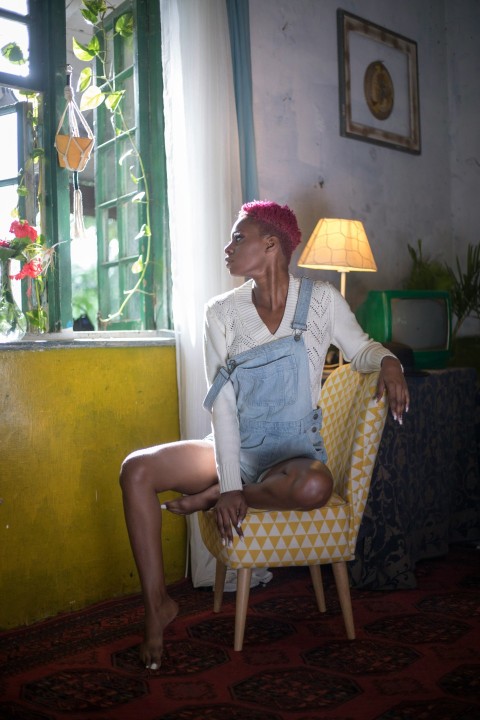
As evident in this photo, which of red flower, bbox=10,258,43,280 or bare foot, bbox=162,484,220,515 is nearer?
bare foot, bbox=162,484,220,515

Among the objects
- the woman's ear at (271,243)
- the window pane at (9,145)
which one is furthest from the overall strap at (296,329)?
the window pane at (9,145)

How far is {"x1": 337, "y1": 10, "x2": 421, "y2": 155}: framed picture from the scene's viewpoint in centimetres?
359

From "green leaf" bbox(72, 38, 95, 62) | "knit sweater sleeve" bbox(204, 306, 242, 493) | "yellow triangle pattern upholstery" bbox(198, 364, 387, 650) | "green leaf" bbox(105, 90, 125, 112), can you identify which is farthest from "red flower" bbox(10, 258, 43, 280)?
"yellow triangle pattern upholstery" bbox(198, 364, 387, 650)

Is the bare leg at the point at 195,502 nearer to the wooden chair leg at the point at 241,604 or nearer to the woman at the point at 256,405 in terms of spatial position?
the woman at the point at 256,405

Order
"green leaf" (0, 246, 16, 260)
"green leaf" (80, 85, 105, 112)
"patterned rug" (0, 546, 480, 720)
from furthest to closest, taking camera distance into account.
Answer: "green leaf" (80, 85, 105, 112)
"green leaf" (0, 246, 16, 260)
"patterned rug" (0, 546, 480, 720)

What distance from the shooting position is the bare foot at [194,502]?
2.22 meters

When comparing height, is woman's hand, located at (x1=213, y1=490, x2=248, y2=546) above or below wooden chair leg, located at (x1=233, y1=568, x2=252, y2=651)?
above

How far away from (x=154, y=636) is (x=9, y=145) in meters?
1.86

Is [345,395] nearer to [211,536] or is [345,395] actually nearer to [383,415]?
[383,415]

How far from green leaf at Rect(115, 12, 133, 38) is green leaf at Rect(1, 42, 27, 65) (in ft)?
1.60

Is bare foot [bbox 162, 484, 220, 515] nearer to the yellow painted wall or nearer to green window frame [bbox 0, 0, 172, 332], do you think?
the yellow painted wall

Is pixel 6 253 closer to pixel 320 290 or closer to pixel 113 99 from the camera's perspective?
pixel 113 99

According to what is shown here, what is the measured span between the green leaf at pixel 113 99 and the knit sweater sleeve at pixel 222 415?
1.22 meters

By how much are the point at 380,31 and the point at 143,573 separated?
300 cm
